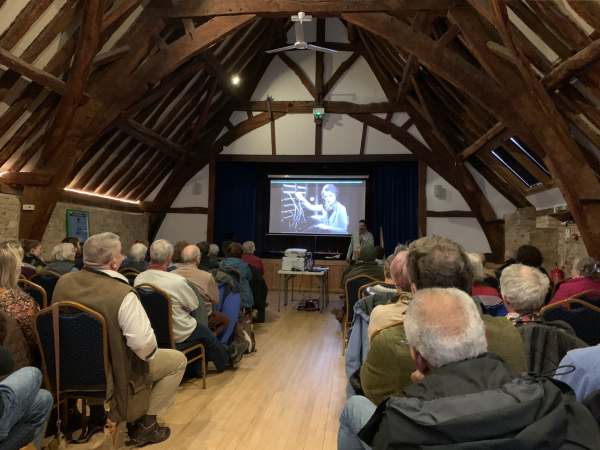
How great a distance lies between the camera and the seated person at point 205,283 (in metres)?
3.90

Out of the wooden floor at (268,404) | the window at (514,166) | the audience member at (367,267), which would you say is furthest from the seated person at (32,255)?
the window at (514,166)

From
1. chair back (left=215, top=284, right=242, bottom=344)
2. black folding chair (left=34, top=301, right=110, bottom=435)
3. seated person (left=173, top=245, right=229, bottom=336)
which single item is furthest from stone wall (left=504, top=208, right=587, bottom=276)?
black folding chair (left=34, top=301, right=110, bottom=435)

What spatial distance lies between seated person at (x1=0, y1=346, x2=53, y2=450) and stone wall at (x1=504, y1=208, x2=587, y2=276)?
22.9 ft

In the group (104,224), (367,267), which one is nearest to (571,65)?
(367,267)

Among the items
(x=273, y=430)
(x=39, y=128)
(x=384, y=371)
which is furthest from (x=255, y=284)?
(x=384, y=371)

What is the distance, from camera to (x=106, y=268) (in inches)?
100.0

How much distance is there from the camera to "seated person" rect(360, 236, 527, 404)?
5.10 ft

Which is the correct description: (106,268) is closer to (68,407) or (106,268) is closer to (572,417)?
(68,407)

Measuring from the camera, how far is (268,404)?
137 inches

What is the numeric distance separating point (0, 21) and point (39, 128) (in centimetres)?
185

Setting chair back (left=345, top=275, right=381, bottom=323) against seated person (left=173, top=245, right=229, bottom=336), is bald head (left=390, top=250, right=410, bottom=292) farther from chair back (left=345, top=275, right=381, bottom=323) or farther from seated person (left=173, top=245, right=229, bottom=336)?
chair back (left=345, top=275, right=381, bottom=323)

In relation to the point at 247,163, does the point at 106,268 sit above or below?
below

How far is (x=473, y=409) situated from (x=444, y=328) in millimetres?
296

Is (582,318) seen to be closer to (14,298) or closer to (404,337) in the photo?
(404,337)
